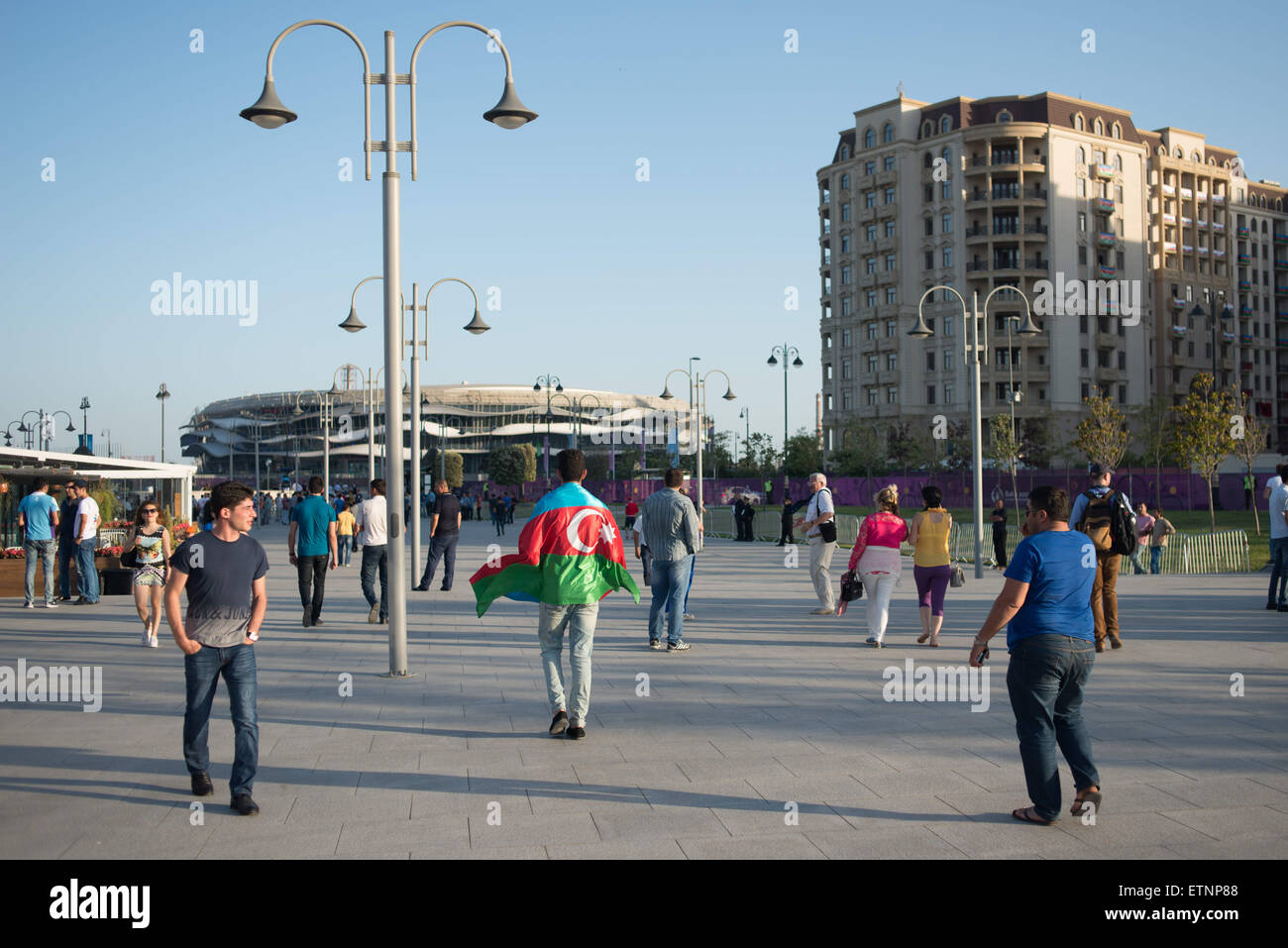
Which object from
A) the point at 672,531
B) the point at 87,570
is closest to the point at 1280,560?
the point at 672,531

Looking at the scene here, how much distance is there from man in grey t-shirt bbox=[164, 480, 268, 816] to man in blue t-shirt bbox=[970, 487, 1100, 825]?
373cm

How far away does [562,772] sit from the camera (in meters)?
6.53

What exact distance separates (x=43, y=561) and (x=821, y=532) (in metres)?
11.0

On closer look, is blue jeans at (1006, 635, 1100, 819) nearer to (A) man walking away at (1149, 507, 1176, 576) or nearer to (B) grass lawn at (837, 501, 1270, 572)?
(A) man walking away at (1149, 507, 1176, 576)

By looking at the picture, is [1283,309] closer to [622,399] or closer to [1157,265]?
[1157,265]

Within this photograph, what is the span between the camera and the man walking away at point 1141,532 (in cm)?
2070

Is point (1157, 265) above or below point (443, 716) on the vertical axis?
above

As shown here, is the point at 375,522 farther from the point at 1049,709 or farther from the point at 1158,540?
the point at 1158,540

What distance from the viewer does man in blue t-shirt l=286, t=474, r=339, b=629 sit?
13914 millimetres

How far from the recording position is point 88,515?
16156 millimetres

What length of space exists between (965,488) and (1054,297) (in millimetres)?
27558
